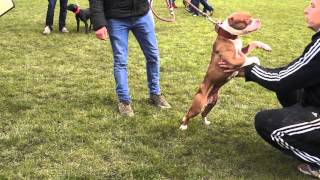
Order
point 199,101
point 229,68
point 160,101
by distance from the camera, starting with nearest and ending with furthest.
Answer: point 229,68 < point 199,101 < point 160,101

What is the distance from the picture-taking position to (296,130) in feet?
12.5

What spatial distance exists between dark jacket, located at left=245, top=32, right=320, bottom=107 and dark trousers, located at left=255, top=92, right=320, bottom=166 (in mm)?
126

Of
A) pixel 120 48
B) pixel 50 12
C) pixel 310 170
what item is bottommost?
pixel 50 12

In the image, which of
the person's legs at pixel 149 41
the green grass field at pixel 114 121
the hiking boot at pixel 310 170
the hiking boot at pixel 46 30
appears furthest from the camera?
the hiking boot at pixel 46 30

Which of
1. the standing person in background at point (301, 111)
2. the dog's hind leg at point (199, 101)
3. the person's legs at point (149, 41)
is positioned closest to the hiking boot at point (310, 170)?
the standing person in background at point (301, 111)

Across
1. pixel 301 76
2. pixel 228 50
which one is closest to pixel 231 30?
pixel 228 50

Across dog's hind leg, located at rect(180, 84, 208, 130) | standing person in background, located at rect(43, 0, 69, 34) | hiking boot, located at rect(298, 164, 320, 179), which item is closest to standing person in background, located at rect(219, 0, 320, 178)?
hiking boot, located at rect(298, 164, 320, 179)

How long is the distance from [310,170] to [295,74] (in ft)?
2.57

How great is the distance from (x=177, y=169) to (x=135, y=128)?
1.07m

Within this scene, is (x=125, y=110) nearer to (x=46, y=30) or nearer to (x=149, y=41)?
(x=149, y=41)

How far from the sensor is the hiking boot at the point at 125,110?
5.41 m

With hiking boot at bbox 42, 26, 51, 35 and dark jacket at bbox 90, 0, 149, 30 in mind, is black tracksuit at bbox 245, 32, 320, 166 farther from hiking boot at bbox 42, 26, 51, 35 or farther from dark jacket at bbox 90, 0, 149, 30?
hiking boot at bbox 42, 26, 51, 35

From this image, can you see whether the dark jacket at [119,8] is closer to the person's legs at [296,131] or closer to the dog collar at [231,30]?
the dog collar at [231,30]

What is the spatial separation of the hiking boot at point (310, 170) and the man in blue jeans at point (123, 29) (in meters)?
2.02
